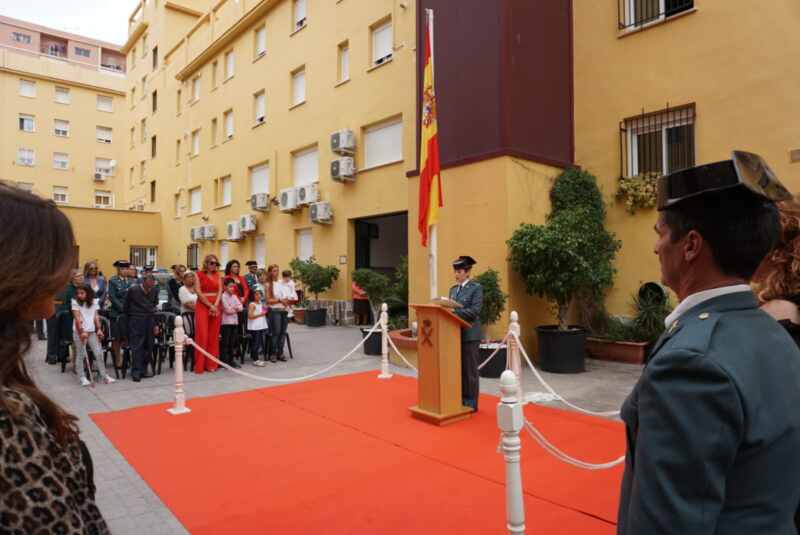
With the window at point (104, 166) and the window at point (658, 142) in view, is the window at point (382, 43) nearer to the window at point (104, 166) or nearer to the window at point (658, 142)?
the window at point (658, 142)

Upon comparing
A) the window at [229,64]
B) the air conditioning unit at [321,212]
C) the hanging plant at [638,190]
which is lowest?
the hanging plant at [638,190]

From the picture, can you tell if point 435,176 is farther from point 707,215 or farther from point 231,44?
point 231,44

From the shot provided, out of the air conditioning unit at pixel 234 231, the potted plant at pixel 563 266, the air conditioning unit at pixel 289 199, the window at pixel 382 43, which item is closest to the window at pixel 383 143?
the window at pixel 382 43

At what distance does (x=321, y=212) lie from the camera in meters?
15.9

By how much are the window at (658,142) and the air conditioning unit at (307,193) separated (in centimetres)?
966

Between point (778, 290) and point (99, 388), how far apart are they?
8.31m

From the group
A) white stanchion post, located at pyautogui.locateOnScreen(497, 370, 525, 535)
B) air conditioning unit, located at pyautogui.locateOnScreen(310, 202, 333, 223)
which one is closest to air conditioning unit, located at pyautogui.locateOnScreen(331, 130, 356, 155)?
air conditioning unit, located at pyautogui.locateOnScreen(310, 202, 333, 223)

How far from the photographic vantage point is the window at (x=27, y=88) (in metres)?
34.3

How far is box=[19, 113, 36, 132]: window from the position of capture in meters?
34.4

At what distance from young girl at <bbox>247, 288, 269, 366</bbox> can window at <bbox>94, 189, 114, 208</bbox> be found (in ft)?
111

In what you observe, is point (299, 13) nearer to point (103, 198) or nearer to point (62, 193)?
point (103, 198)

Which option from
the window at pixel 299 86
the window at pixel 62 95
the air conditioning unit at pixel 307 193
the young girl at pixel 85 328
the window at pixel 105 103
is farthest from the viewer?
the window at pixel 105 103

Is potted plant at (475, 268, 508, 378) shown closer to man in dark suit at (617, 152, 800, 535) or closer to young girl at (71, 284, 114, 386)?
young girl at (71, 284, 114, 386)

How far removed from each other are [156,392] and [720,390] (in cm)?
772
